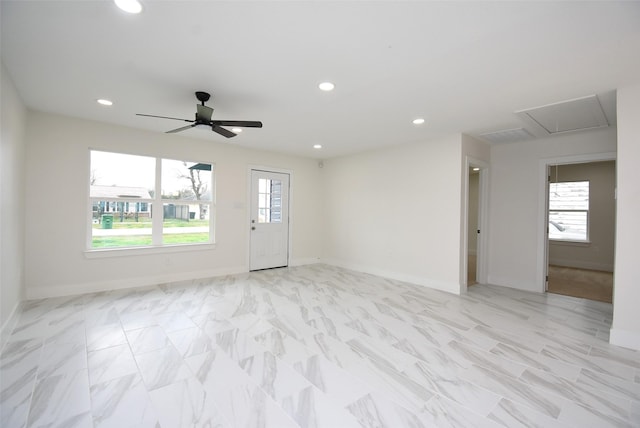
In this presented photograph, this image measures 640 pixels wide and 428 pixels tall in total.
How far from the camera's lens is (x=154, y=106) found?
3.50 metres

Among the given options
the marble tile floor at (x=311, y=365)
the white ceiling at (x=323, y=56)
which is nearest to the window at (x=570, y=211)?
the marble tile floor at (x=311, y=365)

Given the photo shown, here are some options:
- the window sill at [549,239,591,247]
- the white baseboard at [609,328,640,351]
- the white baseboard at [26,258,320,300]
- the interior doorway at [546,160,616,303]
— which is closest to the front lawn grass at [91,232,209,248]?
the white baseboard at [26,258,320,300]

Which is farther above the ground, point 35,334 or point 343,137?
point 343,137

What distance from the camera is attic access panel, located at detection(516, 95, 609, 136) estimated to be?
124 inches

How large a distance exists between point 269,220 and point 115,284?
113 inches

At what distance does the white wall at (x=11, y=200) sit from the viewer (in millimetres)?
2619

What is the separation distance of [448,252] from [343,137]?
2.56 metres

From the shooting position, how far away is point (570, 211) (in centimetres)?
689

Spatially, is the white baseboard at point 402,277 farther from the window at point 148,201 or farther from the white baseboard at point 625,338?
the window at point 148,201

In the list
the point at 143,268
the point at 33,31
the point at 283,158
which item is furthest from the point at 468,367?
the point at 283,158

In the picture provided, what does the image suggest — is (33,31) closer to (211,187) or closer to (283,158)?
(211,187)

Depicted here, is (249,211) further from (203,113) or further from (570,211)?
(570,211)

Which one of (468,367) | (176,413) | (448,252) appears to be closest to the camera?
(176,413)

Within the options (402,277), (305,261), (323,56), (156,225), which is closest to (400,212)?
(402,277)
